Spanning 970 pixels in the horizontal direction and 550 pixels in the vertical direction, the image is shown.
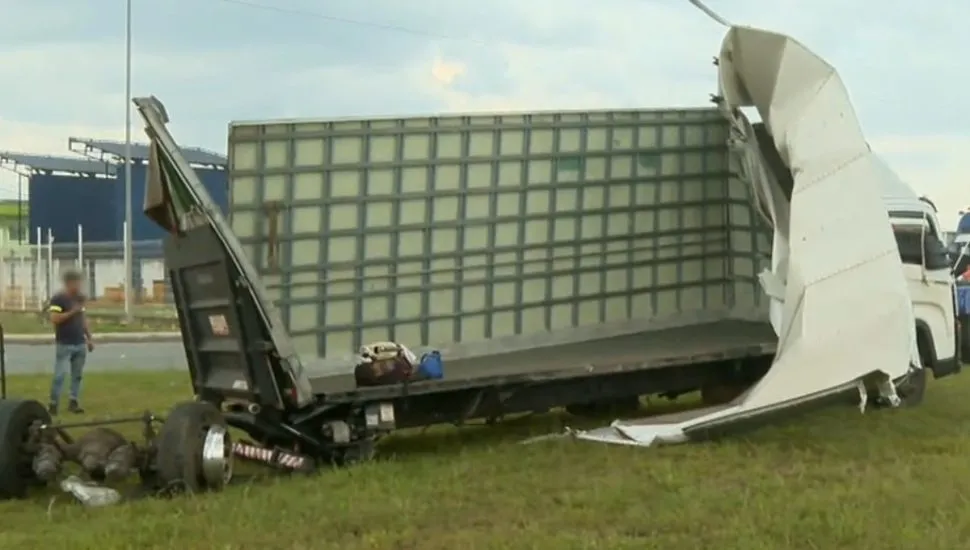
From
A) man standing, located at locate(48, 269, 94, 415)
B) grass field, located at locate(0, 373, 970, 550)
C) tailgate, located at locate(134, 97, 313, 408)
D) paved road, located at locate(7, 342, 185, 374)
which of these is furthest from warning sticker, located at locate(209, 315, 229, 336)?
paved road, located at locate(7, 342, 185, 374)

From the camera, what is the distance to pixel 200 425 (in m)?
8.51

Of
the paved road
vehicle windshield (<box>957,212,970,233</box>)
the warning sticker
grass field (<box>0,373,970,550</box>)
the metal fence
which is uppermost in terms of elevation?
vehicle windshield (<box>957,212,970,233</box>)

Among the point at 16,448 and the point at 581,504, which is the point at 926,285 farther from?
the point at 16,448

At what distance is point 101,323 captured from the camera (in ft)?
114

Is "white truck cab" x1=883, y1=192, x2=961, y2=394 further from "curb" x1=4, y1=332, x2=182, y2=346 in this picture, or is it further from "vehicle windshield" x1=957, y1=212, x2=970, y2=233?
"curb" x1=4, y1=332, x2=182, y2=346

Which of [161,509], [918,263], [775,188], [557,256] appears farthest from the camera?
[918,263]

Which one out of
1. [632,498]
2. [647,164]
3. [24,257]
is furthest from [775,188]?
[24,257]

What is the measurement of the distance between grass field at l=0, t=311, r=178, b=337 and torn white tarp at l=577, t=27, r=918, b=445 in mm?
21890

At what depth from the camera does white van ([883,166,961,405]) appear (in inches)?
532

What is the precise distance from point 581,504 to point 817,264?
362cm

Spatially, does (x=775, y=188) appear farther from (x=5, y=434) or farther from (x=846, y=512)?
(x=5, y=434)

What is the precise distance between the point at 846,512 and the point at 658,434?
3010 millimetres

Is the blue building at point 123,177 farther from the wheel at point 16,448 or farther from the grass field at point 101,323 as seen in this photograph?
the wheel at point 16,448

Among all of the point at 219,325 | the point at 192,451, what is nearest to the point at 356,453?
the point at 219,325
